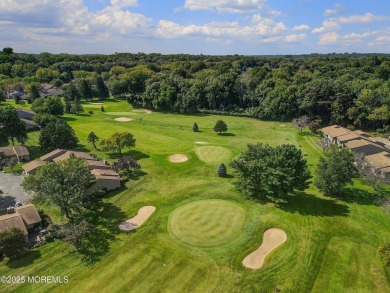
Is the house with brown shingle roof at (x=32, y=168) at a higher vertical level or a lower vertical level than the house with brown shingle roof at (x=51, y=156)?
lower

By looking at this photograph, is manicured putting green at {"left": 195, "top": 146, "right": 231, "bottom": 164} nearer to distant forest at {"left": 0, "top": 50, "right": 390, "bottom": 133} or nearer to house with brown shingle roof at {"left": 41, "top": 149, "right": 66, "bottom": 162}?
house with brown shingle roof at {"left": 41, "top": 149, "right": 66, "bottom": 162}

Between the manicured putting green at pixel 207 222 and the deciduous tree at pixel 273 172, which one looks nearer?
the manicured putting green at pixel 207 222

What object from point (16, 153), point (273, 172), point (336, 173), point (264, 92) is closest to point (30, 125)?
point (16, 153)

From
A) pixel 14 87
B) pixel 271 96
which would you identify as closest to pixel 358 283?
pixel 271 96

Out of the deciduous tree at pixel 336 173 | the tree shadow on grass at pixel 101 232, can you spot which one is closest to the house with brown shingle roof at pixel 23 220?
the tree shadow on grass at pixel 101 232

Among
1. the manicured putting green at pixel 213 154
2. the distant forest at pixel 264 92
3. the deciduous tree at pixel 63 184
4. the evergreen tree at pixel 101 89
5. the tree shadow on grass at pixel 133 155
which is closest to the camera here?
the deciduous tree at pixel 63 184

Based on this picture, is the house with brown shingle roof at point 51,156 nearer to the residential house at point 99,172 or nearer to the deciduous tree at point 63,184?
the residential house at point 99,172
